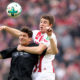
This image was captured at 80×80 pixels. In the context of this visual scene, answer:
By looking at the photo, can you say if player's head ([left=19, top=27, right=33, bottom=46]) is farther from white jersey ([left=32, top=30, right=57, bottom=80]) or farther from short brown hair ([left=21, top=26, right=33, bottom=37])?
white jersey ([left=32, top=30, right=57, bottom=80])

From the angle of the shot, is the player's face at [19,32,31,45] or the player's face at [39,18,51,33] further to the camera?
the player's face at [39,18,51,33]

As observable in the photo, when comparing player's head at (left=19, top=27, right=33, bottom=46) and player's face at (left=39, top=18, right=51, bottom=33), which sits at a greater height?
player's face at (left=39, top=18, right=51, bottom=33)

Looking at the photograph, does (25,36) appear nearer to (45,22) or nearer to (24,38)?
(24,38)

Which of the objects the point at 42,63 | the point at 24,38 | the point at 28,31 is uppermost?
the point at 28,31

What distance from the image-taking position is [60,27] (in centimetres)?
1079

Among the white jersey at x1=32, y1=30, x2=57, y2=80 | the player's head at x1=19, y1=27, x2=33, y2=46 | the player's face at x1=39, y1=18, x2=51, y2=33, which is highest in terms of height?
the player's face at x1=39, y1=18, x2=51, y2=33

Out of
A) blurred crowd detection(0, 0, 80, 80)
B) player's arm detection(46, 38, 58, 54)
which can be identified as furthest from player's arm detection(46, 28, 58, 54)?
blurred crowd detection(0, 0, 80, 80)

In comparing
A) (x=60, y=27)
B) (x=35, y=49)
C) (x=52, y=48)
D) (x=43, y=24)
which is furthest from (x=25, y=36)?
(x=60, y=27)

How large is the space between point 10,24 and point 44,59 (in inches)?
208

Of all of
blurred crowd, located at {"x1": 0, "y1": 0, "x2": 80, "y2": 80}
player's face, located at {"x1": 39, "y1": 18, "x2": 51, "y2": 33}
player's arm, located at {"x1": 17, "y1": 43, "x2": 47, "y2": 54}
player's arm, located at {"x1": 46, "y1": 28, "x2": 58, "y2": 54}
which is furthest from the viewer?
blurred crowd, located at {"x1": 0, "y1": 0, "x2": 80, "y2": 80}

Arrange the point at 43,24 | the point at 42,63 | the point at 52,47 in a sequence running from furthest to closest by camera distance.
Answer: the point at 42,63, the point at 43,24, the point at 52,47

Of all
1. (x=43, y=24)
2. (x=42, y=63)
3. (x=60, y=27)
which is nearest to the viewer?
(x=43, y=24)

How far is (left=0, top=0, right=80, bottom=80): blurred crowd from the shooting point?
32.8ft

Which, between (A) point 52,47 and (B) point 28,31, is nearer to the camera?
(A) point 52,47
